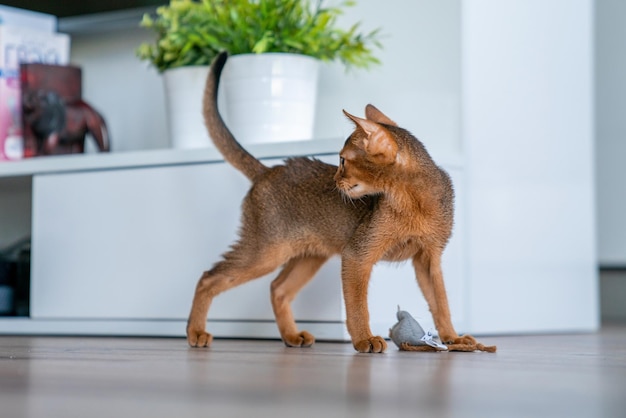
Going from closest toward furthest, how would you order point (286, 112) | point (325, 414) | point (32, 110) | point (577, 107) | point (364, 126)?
point (325, 414)
point (364, 126)
point (286, 112)
point (577, 107)
point (32, 110)

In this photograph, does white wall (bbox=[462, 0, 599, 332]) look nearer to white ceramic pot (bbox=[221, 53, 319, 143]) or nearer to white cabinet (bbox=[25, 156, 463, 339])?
white cabinet (bbox=[25, 156, 463, 339])

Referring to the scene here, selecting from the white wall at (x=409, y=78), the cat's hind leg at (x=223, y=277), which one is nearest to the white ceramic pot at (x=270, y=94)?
the white wall at (x=409, y=78)

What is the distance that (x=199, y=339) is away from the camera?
181 cm

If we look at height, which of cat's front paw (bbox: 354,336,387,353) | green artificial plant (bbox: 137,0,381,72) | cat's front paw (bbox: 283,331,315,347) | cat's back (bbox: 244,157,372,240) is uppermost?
green artificial plant (bbox: 137,0,381,72)

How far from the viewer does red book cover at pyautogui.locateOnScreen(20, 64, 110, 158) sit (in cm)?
255

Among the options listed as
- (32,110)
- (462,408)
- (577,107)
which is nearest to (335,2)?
(577,107)

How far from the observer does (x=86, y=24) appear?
2781mm

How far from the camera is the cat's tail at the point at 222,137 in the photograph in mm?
1925

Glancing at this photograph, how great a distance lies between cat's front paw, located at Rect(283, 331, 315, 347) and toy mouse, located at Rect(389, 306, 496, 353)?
186 mm

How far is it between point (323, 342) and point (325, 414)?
1.11 metres

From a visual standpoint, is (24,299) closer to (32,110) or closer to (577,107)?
(32,110)

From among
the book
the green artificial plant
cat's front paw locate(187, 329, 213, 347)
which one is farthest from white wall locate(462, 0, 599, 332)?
the book

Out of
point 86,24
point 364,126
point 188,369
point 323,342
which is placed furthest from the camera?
point 86,24

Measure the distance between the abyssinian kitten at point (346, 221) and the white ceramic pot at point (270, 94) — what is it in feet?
0.59
